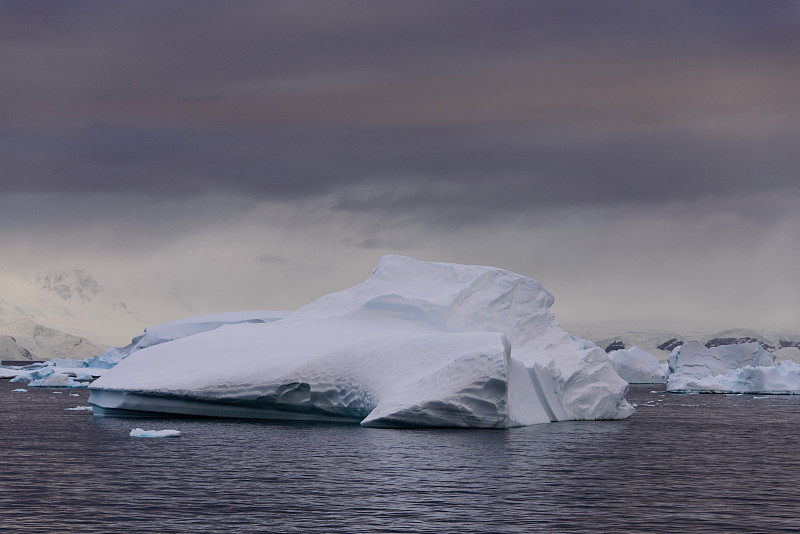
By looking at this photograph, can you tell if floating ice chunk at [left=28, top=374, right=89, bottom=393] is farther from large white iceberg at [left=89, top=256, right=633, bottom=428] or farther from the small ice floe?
the small ice floe

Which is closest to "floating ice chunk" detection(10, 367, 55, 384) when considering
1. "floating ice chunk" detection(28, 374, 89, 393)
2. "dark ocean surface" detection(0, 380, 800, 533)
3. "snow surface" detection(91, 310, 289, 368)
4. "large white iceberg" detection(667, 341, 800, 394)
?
"floating ice chunk" detection(28, 374, 89, 393)

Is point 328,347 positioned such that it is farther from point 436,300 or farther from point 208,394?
point 436,300

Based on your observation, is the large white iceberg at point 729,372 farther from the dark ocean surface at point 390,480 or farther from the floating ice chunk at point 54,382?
the floating ice chunk at point 54,382

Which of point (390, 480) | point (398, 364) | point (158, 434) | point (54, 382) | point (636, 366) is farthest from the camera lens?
point (636, 366)

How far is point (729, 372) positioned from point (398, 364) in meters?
62.2

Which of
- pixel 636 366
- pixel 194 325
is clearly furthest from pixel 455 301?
pixel 636 366

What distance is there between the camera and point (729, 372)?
3401 inches

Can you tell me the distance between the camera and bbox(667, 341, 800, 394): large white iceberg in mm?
78938

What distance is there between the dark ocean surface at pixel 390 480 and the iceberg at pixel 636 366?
69.0 m

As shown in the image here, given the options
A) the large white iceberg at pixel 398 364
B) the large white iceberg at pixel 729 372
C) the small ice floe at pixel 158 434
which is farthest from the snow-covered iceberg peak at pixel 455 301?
the large white iceberg at pixel 729 372

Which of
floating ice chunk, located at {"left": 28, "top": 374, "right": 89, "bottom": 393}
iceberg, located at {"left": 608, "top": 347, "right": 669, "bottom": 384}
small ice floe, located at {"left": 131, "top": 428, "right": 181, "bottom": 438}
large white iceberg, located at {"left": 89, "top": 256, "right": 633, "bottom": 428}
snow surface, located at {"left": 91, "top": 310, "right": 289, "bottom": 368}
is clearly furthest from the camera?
iceberg, located at {"left": 608, "top": 347, "right": 669, "bottom": 384}

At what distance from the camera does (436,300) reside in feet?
140

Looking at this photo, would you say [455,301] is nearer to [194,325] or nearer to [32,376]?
[194,325]

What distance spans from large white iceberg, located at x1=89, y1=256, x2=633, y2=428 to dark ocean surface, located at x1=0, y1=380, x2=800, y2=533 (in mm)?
1364
